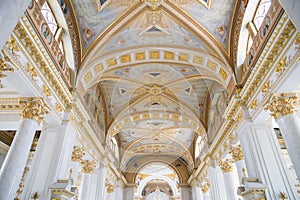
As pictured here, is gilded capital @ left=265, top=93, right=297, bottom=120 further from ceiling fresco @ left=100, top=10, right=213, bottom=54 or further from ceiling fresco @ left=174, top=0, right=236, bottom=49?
ceiling fresco @ left=100, top=10, right=213, bottom=54

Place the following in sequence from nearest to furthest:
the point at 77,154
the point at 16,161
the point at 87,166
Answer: the point at 16,161
the point at 77,154
the point at 87,166

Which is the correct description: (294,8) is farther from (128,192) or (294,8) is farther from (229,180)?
(128,192)

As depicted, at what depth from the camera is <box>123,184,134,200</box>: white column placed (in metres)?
24.5

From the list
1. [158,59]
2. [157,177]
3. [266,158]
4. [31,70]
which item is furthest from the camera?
[157,177]

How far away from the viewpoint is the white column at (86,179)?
1207cm

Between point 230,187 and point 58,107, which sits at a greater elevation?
point 58,107

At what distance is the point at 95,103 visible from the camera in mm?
13961

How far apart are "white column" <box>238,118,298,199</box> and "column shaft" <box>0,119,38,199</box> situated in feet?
25.3

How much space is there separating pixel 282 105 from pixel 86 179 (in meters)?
10.4

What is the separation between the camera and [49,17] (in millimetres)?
8188

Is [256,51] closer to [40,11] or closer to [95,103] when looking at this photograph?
[40,11]

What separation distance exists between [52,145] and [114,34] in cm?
553

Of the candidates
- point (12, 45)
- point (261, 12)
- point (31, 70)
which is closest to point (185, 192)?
point (261, 12)

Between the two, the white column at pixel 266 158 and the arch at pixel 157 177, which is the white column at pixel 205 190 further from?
the arch at pixel 157 177
